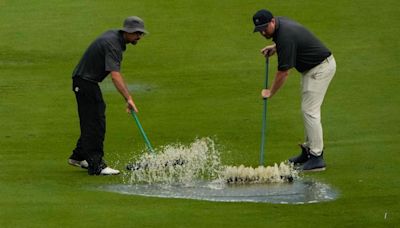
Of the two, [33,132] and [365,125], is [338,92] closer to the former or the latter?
[365,125]

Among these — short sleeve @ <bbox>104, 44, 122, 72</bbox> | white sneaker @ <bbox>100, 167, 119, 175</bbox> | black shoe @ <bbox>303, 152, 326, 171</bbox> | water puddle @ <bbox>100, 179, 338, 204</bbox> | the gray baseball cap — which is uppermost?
the gray baseball cap

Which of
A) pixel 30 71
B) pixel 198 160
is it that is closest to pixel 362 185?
pixel 198 160

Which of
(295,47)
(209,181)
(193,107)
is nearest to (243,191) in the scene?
(209,181)

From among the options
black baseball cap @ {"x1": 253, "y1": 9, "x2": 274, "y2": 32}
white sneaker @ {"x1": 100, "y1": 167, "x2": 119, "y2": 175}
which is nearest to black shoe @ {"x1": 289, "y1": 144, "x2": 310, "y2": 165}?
black baseball cap @ {"x1": 253, "y1": 9, "x2": 274, "y2": 32}

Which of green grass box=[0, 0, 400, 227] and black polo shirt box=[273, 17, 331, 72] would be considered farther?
black polo shirt box=[273, 17, 331, 72]

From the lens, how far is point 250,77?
75.7ft

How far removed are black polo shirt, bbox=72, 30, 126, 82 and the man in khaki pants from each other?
1.78 metres

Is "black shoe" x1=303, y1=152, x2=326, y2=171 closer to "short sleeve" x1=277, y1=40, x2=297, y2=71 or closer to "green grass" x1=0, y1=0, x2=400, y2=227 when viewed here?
"green grass" x1=0, y1=0, x2=400, y2=227

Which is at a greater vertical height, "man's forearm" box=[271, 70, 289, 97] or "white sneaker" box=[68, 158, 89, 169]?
"man's forearm" box=[271, 70, 289, 97]

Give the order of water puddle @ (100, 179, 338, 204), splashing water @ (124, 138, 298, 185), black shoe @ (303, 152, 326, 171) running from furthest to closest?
black shoe @ (303, 152, 326, 171) → splashing water @ (124, 138, 298, 185) → water puddle @ (100, 179, 338, 204)

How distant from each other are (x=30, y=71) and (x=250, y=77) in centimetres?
422

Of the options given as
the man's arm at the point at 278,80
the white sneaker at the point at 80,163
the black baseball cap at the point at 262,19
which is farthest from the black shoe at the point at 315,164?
the white sneaker at the point at 80,163

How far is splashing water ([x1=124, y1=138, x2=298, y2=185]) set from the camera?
1511 centimetres

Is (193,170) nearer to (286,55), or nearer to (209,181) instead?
(209,181)
